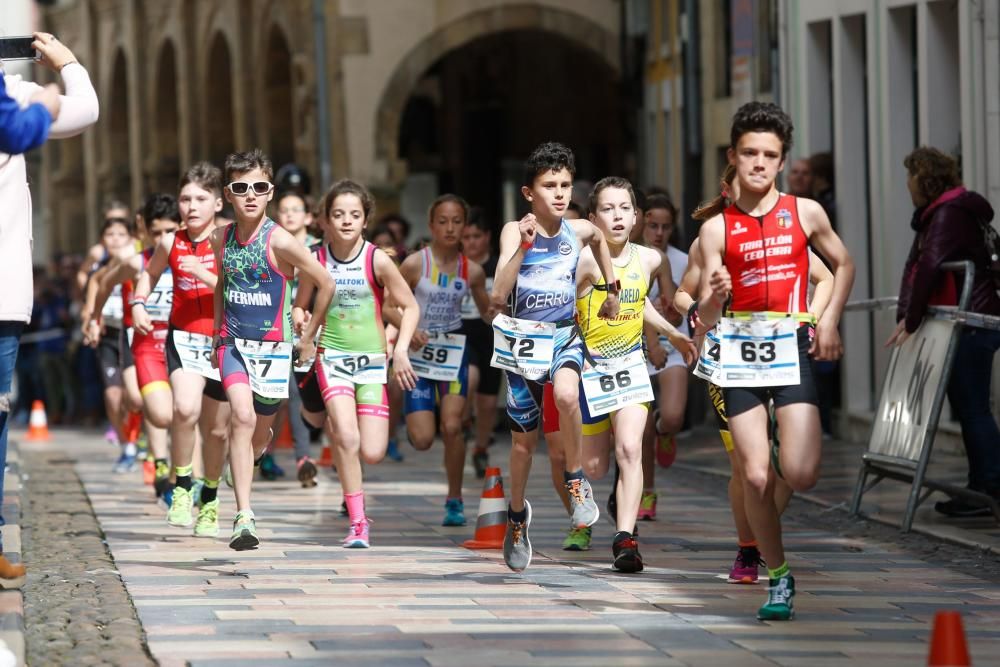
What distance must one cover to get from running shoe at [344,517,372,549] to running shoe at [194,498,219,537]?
2.66ft

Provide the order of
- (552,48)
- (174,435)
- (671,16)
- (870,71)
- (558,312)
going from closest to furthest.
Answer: (558,312) → (174,435) → (870,71) → (671,16) → (552,48)

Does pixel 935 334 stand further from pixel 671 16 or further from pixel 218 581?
pixel 671 16

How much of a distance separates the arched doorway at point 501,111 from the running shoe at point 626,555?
24906mm

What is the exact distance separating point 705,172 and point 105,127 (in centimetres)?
2574

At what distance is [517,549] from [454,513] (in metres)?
2.39

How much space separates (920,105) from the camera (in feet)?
53.5

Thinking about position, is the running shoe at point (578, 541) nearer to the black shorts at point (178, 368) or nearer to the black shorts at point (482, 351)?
the black shorts at point (178, 368)

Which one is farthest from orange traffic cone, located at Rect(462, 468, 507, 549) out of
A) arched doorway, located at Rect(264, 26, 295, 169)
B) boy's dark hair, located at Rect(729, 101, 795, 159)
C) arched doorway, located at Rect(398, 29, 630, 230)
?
arched doorway, located at Rect(398, 29, 630, 230)

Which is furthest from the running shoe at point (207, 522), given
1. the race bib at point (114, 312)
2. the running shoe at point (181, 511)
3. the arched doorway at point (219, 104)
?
the arched doorway at point (219, 104)

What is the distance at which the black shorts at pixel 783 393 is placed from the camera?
8.18 meters

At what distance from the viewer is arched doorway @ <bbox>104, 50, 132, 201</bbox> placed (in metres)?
46.1

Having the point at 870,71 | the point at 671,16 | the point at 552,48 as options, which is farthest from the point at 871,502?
the point at 552,48

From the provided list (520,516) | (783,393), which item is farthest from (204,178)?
(783,393)

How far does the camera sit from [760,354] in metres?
8.24
